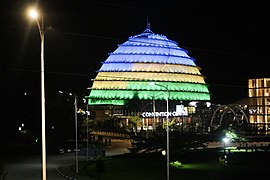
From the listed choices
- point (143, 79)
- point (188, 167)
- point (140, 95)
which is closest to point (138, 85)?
point (140, 95)

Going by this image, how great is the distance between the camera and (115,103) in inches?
3821

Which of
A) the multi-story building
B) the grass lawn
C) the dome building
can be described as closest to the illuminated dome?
the dome building

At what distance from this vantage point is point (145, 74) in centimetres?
9331

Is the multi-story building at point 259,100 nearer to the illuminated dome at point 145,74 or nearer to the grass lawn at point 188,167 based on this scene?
the illuminated dome at point 145,74

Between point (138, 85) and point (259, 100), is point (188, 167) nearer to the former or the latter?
point (138, 85)

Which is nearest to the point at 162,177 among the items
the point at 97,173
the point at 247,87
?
the point at 97,173

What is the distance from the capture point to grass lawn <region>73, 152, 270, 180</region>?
3778 centimetres

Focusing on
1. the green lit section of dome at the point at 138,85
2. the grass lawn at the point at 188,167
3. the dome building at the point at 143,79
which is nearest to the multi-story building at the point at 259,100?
the dome building at the point at 143,79

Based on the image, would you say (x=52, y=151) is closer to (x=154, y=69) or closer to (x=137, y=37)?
(x=154, y=69)

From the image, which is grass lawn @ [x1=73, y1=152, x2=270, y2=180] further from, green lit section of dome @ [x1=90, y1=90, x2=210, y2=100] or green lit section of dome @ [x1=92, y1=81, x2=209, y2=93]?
green lit section of dome @ [x1=92, y1=81, x2=209, y2=93]

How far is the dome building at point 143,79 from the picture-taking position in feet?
307

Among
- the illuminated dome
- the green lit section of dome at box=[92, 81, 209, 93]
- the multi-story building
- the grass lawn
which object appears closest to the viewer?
the grass lawn

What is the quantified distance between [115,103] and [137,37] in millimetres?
13579

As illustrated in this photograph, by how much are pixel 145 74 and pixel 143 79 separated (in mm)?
1087
